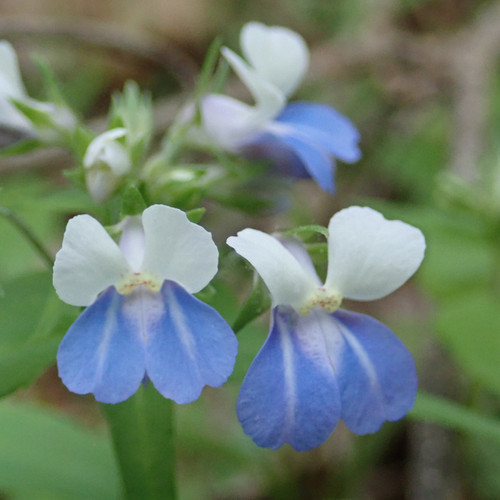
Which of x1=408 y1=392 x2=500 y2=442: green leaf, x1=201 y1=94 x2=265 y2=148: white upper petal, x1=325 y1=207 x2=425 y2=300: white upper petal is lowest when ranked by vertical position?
x1=408 y1=392 x2=500 y2=442: green leaf

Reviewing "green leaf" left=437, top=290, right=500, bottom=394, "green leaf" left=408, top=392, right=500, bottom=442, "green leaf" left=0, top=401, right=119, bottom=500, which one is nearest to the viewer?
"green leaf" left=408, top=392, right=500, bottom=442

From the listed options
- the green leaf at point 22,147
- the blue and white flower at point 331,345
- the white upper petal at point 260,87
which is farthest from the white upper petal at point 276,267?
the green leaf at point 22,147

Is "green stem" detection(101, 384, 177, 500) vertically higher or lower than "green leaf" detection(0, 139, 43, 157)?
lower

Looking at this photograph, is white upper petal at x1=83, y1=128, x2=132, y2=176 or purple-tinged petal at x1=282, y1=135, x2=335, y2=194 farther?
purple-tinged petal at x1=282, y1=135, x2=335, y2=194

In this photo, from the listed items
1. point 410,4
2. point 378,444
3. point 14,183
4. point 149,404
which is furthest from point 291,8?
point 149,404

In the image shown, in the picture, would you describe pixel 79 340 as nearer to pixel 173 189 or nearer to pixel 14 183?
pixel 173 189

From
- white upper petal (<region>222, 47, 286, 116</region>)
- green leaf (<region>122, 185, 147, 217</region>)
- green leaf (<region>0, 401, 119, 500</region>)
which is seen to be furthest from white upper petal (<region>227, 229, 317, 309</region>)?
green leaf (<region>0, 401, 119, 500</region>)

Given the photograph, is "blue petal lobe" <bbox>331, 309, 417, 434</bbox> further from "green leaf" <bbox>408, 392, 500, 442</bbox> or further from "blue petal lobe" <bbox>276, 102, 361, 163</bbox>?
"blue petal lobe" <bbox>276, 102, 361, 163</bbox>

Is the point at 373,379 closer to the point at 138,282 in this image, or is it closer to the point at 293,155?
the point at 138,282
